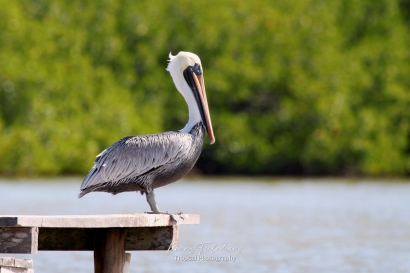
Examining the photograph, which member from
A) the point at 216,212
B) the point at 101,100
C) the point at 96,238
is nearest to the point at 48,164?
the point at 101,100

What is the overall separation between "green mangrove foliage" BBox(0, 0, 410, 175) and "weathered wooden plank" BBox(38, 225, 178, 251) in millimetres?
19507

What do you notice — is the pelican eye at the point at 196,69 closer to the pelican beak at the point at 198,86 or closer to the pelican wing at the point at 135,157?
the pelican beak at the point at 198,86

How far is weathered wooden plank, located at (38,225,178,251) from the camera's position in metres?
7.10

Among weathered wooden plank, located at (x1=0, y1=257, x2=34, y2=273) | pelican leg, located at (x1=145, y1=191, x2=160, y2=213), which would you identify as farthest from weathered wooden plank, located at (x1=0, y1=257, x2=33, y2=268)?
pelican leg, located at (x1=145, y1=191, x2=160, y2=213)

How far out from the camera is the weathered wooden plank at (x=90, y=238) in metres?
7.10

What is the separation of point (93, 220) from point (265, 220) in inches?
390

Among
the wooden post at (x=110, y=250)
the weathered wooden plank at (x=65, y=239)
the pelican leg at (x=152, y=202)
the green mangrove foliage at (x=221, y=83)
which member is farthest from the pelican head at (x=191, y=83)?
the green mangrove foliage at (x=221, y=83)

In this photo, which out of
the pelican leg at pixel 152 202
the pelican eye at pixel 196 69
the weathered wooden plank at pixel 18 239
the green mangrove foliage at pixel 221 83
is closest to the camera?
the weathered wooden plank at pixel 18 239

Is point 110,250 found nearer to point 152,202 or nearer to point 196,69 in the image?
point 152,202

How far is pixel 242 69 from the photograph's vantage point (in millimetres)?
29719

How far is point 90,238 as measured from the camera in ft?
23.9

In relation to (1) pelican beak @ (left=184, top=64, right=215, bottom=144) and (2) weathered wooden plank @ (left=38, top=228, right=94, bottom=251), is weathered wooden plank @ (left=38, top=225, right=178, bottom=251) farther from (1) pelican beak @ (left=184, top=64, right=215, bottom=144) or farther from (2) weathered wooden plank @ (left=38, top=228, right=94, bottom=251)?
(1) pelican beak @ (left=184, top=64, right=215, bottom=144)

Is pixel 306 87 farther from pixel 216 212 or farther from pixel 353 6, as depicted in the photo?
pixel 216 212

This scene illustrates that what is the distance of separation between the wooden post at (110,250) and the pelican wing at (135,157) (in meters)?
0.37
